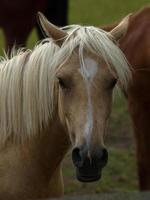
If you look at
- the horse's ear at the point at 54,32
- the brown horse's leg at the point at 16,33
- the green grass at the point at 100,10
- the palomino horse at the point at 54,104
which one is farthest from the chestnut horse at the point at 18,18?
the green grass at the point at 100,10

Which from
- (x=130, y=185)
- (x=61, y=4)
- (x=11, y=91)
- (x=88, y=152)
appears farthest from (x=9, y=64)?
(x=61, y=4)

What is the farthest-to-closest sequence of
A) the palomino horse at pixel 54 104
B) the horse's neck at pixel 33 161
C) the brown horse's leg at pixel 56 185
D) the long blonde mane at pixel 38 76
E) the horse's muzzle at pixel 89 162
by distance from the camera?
the brown horse's leg at pixel 56 185
the horse's neck at pixel 33 161
the long blonde mane at pixel 38 76
the palomino horse at pixel 54 104
the horse's muzzle at pixel 89 162

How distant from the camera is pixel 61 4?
22.1ft

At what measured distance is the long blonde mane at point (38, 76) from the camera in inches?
126

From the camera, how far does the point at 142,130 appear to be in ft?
14.0

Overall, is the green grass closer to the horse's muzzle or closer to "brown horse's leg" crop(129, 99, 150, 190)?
"brown horse's leg" crop(129, 99, 150, 190)

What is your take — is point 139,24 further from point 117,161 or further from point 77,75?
point 117,161

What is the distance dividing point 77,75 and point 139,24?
53.1 inches

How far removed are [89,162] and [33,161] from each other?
0.49 meters

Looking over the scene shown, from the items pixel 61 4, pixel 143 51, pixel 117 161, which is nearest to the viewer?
pixel 143 51

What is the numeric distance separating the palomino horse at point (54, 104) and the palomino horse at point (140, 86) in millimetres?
778

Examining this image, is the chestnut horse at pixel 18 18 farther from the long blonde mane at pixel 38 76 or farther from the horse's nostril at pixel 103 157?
the horse's nostril at pixel 103 157

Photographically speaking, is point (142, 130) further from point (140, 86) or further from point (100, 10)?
point (100, 10)

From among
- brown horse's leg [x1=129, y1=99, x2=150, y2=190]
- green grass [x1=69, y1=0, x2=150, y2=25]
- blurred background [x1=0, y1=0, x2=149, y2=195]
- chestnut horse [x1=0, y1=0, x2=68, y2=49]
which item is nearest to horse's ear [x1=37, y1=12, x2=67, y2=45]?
blurred background [x1=0, y1=0, x2=149, y2=195]
